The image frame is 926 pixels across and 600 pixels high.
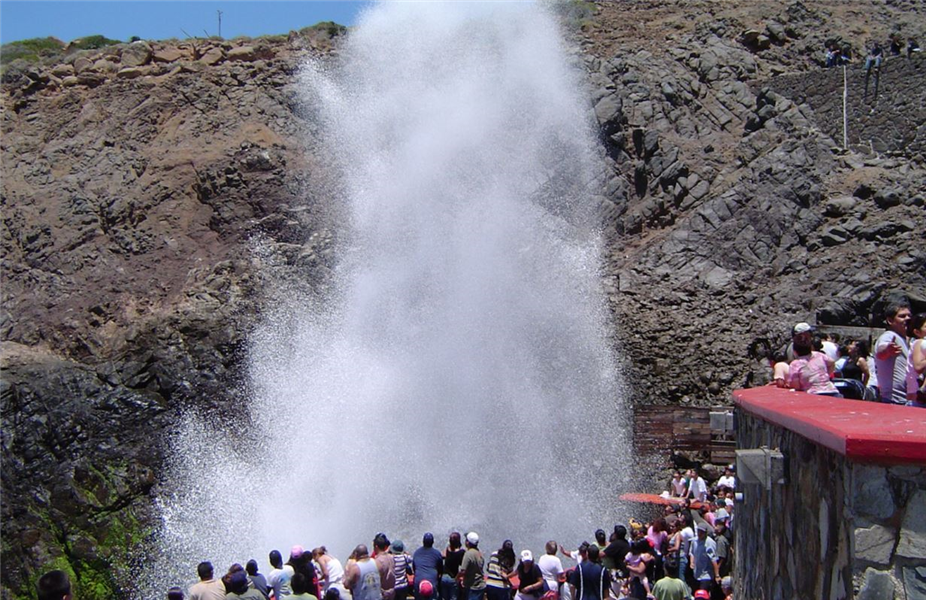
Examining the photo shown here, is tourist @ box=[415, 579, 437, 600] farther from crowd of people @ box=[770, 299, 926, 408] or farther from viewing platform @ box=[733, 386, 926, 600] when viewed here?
viewing platform @ box=[733, 386, 926, 600]

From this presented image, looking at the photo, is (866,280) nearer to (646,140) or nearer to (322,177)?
(646,140)

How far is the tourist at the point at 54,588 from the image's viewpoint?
514cm

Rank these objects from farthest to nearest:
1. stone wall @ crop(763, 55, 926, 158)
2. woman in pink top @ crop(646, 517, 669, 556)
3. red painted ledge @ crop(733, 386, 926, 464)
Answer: stone wall @ crop(763, 55, 926, 158) → woman in pink top @ crop(646, 517, 669, 556) → red painted ledge @ crop(733, 386, 926, 464)

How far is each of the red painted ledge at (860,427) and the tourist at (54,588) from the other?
3591 millimetres

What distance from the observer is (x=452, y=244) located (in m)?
29.8

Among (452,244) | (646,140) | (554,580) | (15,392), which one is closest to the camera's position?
(554,580)

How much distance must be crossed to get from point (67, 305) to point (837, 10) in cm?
2766

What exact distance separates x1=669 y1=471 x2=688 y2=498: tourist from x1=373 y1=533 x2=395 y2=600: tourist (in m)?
7.73

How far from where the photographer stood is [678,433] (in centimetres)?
2162

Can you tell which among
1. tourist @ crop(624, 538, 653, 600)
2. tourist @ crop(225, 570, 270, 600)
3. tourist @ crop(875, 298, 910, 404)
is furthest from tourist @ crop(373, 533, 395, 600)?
tourist @ crop(875, 298, 910, 404)

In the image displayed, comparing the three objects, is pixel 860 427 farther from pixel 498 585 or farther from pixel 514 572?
pixel 514 572

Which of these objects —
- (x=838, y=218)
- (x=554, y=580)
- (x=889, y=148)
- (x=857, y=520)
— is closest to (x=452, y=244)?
(x=838, y=218)

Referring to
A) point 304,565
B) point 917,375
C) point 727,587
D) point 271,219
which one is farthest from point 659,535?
point 271,219

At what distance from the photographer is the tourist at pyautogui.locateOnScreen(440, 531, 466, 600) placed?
11719 mm
